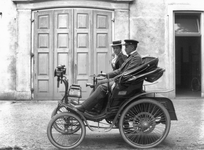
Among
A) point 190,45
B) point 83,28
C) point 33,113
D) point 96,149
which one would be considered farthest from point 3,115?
point 190,45

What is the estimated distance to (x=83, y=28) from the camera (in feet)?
39.3

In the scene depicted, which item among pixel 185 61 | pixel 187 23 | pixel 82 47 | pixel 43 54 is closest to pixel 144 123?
pixel 82 47

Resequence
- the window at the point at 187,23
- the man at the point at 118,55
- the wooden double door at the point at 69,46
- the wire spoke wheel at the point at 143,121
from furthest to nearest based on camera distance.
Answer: the window at the point at 187,23 < the wooden double door at the point at 69,46 < the man at the point at 118,55 < the wire spoke wheel at the point at 143,121

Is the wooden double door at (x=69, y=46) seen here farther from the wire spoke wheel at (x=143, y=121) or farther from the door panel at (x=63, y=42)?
the wire spoke wheel at (x=143, y=121)

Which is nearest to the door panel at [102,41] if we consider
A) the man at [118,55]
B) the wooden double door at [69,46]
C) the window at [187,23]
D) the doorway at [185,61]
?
the wooden double door at [69,46]

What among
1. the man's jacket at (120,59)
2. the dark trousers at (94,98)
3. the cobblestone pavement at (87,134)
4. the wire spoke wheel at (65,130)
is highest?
the man's jacket at (120,59)

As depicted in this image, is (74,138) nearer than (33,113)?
Yes

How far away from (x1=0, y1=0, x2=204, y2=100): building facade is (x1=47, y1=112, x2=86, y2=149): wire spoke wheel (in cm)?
658

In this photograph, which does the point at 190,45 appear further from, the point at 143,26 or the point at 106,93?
the point at 106,93

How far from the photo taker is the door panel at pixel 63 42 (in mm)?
11922

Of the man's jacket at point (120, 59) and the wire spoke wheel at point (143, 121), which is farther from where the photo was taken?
the man's jacket at point (120, 59)

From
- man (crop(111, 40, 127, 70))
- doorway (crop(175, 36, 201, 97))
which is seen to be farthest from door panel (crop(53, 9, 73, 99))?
doorway (crop(175, 36, 201, 97))

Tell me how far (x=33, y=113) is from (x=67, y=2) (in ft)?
16.0

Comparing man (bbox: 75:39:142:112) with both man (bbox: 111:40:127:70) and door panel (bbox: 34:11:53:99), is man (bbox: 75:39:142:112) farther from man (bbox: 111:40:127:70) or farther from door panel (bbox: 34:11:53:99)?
door panel (bbox: 34:11:53:99)
